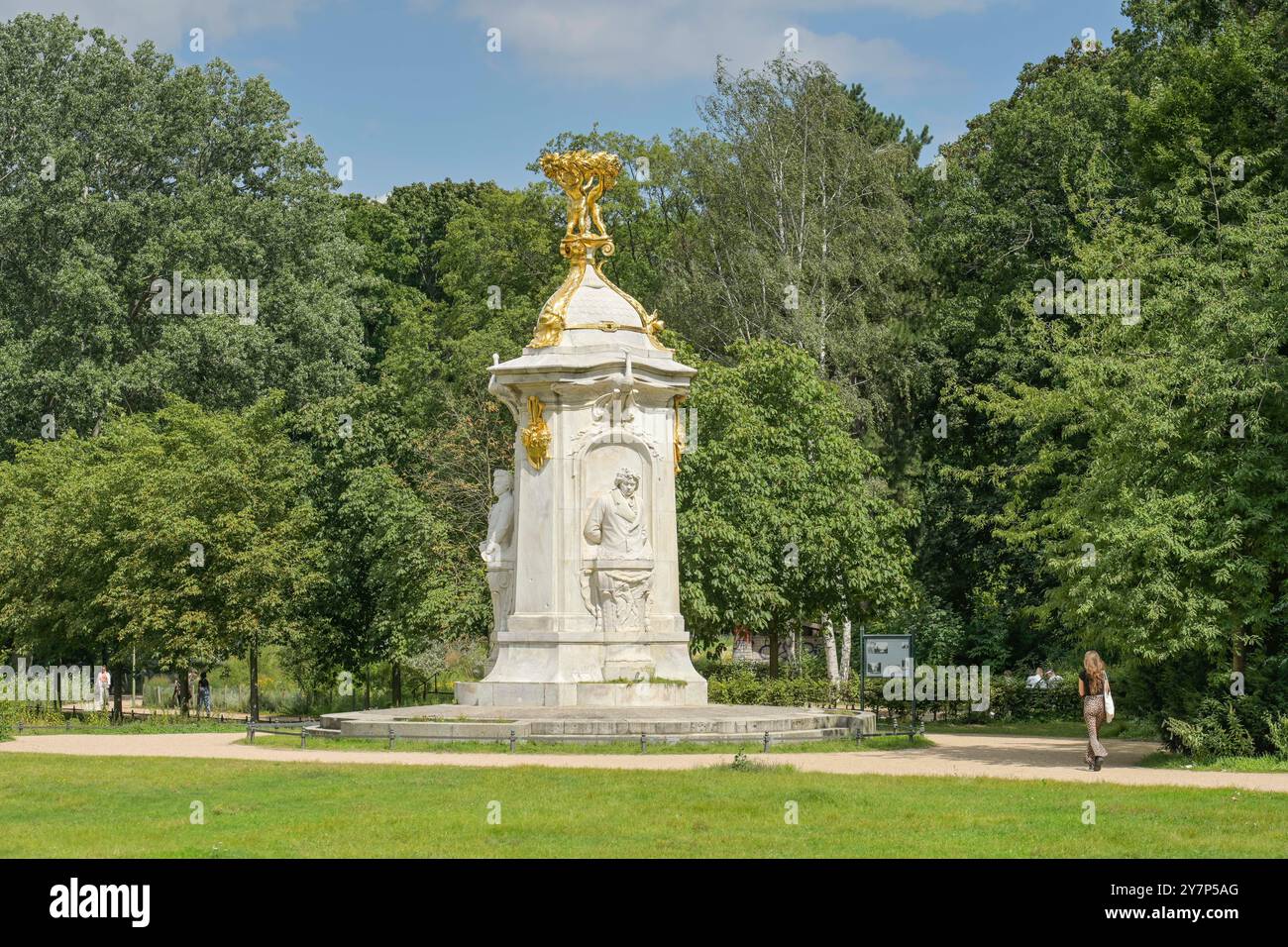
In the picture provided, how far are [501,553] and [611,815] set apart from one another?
14.0m

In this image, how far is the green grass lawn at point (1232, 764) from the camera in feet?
71.3

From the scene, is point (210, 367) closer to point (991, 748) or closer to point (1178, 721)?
point (991, 748)

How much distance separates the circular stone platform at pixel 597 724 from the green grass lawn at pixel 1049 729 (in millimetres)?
4666

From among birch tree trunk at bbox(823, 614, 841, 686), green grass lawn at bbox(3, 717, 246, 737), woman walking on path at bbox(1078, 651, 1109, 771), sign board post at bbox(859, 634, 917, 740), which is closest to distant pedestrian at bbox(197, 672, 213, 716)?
green grass lawn at bbox(3, 717, 246, 737)

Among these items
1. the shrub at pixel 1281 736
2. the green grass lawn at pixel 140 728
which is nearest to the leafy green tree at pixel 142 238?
the green grass lawn at pixel 140 728

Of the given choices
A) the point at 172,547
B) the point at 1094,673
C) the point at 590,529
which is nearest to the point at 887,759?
the point at 1094,673

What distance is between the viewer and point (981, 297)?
1826 inches

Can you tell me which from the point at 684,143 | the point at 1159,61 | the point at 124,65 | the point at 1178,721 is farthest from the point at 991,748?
the point at 124,65

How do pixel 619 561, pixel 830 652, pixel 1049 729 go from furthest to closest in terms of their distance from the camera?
pixel 830 652 < pixel 1049 729 < pixel 619 561

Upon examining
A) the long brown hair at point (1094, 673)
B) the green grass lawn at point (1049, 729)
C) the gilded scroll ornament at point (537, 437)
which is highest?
the gilded scroll ornament at point (537, 437)

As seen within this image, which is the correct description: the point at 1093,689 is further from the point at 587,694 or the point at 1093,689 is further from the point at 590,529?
the point at 590,529

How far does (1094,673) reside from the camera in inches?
906

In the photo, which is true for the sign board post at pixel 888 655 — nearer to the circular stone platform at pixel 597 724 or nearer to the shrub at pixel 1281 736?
the circular stone platform at pixel 597 724
